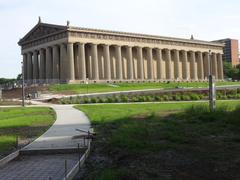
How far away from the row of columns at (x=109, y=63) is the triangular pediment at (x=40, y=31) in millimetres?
3731

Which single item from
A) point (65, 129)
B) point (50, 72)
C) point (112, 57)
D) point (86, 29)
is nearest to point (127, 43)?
point (112, 57)

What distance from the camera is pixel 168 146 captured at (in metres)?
12.6

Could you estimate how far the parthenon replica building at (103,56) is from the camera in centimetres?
9519

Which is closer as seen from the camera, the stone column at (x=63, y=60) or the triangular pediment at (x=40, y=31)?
the stone column at (x=63, y=60)

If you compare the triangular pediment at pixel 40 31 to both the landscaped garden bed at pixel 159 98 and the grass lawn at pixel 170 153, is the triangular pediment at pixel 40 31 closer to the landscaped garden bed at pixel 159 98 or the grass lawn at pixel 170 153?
the landscaped garden bed at pixel 159 98

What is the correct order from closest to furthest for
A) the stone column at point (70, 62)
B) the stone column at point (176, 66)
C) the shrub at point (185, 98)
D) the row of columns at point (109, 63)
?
the shrub at point (185, 98) < the stone column at point (70, 62) < the row of columns at point (109, 63) < the stone column at point (176, 66)

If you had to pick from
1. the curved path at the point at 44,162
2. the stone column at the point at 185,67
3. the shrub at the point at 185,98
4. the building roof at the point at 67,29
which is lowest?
the curved path at the point at 44,162

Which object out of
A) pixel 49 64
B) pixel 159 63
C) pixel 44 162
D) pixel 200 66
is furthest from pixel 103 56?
pixel 44 162

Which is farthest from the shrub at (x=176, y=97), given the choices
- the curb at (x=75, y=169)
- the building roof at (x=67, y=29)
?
the building roof at (x=67, y=29)

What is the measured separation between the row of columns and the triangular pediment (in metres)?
3.73

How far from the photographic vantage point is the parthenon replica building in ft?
312

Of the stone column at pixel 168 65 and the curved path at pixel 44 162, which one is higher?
the stone column at pixel 168 65

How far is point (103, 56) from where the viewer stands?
336 feet

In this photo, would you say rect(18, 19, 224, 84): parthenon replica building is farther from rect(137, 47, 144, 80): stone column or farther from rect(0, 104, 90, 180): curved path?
rect(0, 104, 90, 180): curved path
